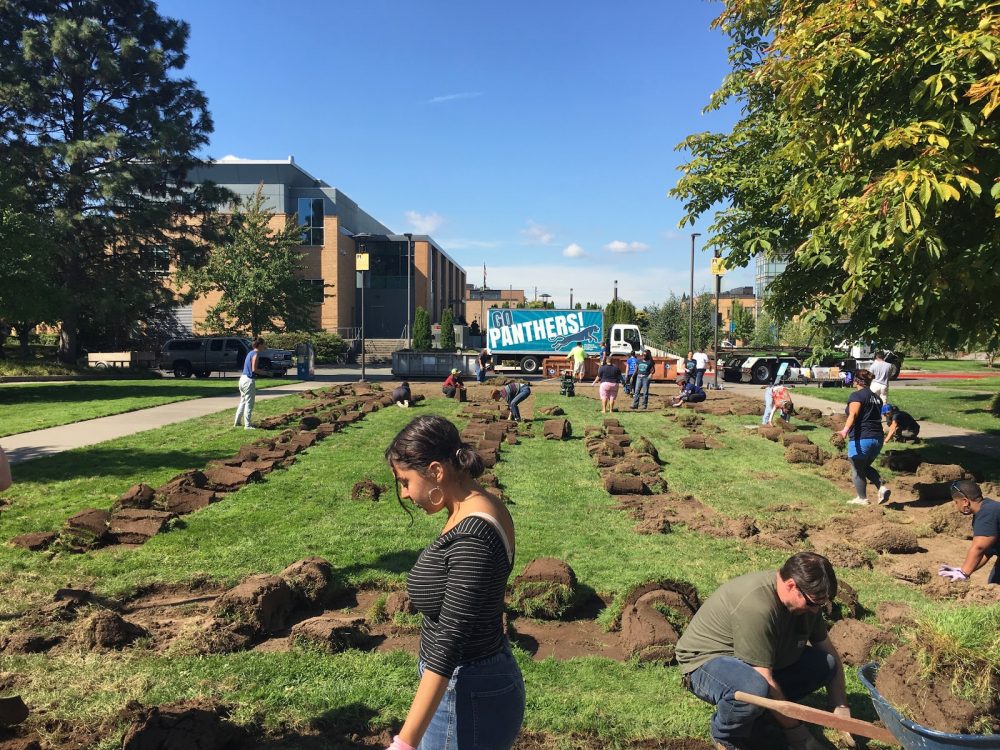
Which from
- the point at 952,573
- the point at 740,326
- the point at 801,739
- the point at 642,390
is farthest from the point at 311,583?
the point at 740,326

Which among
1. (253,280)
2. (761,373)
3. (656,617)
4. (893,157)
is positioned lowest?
(656,617)

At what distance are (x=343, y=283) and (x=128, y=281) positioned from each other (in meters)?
24.1

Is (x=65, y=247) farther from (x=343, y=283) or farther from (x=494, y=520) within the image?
(x=494, y=520)

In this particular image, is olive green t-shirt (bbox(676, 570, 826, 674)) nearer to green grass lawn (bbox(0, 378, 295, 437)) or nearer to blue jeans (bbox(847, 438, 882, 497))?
blue jeans (bbox(847, 438, 882, 497))

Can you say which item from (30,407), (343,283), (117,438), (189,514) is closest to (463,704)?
(189,514)

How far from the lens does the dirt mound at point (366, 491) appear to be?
884cm

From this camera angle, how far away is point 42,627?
15.9 ft

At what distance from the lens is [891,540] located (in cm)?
717

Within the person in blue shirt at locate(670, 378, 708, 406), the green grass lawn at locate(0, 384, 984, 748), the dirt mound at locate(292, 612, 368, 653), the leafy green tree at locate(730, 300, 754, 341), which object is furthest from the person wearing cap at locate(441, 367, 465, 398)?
the leafy green tree at locate(730, 300, 754, 341)

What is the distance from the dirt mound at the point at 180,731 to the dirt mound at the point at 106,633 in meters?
1.18

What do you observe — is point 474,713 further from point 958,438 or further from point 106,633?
point 958,438

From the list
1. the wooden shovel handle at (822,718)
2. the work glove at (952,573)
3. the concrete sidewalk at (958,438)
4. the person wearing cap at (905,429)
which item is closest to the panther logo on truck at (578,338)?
the concrete sidewalk at (958,438)

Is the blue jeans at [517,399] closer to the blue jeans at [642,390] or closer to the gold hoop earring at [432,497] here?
the blue jeans at [642,390]

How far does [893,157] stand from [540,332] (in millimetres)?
28129
